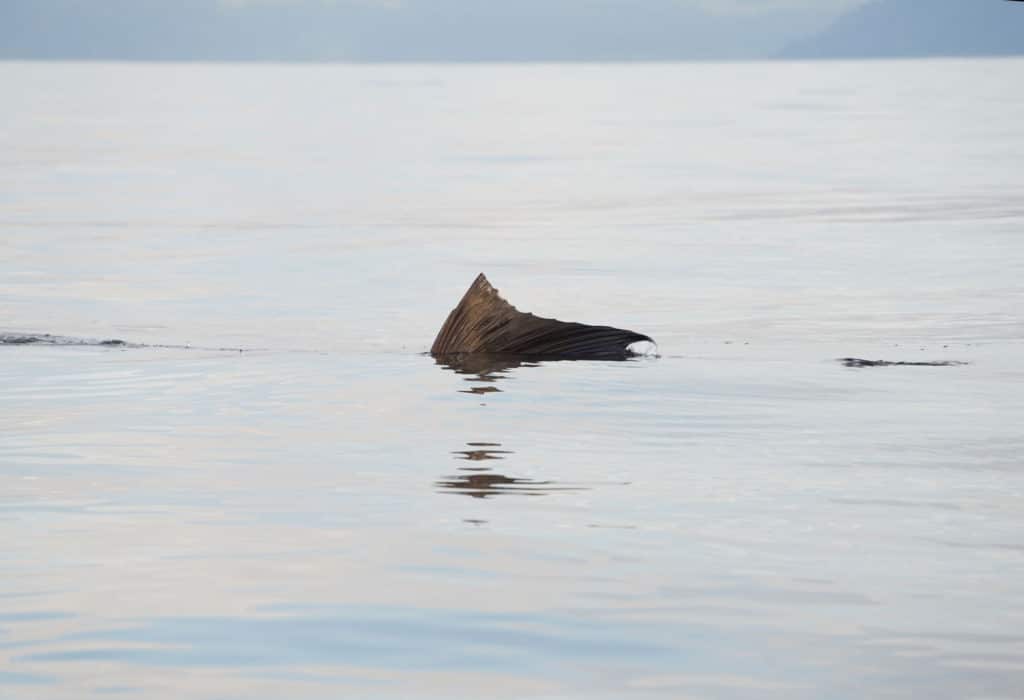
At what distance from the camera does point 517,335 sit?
18.9m

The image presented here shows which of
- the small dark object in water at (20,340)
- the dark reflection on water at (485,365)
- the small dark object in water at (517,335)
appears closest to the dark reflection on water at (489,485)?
the dark reflection on water at (485,365)

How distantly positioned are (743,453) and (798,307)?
33.2 ft

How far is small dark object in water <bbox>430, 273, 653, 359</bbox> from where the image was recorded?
1870cm

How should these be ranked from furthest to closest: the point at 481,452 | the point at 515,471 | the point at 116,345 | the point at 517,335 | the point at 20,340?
1. the point at 20,340
2. the point at 116,345
3. the point at 517,335
4. the point at 481,452
5. the point at 515,471

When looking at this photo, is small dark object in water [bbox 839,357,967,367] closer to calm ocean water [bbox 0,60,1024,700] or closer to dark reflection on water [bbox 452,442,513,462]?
calm ocean water [bbox 0,60,1024,700]

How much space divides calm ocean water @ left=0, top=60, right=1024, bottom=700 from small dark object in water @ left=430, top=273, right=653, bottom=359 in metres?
0.49

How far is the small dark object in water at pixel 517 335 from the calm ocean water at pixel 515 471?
490mm

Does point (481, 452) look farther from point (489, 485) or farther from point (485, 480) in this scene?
point (489, 485)

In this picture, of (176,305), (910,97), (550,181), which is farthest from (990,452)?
(910,97)

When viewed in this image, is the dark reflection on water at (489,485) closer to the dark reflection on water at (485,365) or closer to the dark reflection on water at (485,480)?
the dark reflection on water at (485,480)

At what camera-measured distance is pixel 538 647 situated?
8.63 metres

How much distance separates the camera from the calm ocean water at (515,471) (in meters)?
8.56

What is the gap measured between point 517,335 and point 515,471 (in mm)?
6236

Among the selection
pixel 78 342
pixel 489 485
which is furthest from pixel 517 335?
pixel 489 485
